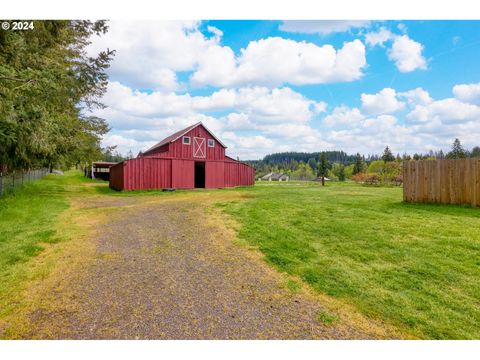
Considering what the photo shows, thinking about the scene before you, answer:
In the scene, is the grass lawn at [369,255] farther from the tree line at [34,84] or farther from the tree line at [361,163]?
the tree line at [361,163]

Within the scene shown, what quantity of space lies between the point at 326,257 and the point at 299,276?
1.07m

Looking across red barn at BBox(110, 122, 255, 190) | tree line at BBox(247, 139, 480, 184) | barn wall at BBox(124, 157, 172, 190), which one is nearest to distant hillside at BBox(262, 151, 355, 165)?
tree line at BBox(247, 139, 480, 184)

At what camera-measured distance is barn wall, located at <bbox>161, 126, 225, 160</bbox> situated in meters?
24.2

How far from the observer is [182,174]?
24438mm

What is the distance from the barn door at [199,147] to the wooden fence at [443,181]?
18.0 meters

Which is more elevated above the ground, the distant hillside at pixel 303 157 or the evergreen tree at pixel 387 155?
the distant hillside at pixel 303 157

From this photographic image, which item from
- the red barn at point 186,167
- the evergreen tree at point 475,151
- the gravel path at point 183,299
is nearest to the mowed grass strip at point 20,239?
the gravel path at point 183,299

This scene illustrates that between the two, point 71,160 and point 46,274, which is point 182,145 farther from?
point 46,274

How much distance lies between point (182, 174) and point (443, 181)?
63.1ft

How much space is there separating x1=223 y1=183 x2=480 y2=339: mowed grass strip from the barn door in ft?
56.5

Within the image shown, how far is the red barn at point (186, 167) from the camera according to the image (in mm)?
21766

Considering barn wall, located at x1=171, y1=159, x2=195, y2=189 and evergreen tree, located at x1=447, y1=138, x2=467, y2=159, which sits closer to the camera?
barn wall, located at x1=171, y1=159, x2=195, y2=189

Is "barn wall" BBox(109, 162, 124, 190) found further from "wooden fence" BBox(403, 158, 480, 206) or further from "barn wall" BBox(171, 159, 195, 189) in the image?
"wooden fence" BBox(403, 158, 480, 206)

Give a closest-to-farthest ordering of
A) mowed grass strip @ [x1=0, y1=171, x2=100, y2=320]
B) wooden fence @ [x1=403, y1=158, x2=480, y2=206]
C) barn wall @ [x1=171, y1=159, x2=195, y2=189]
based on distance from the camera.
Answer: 1. mowed grass strip @ [x1=0, y1=171, x2=100, y2=320]
2. wooden fence @ [x1=403, y1=158, x2=480, y2=206]
3. barn wall @ [x1=171, y1=159, x2=195, y2=189]
